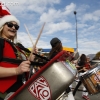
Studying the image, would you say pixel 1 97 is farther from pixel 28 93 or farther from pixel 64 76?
pixel 64 76

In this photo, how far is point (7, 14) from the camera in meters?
1.92

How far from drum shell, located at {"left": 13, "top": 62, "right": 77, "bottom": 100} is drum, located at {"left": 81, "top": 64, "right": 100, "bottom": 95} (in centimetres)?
179

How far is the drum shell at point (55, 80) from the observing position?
1.23 metres

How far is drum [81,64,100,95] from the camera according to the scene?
2.95m

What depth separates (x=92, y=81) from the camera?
301cm

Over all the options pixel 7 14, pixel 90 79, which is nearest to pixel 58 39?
pixel 90 79

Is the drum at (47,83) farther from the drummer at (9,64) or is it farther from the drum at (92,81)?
the drum at (92,81)

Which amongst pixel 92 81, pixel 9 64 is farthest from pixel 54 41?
pixel 9 64

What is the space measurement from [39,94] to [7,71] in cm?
33

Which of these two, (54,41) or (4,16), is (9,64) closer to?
(4,16)

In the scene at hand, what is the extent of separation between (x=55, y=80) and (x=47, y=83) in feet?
0.19

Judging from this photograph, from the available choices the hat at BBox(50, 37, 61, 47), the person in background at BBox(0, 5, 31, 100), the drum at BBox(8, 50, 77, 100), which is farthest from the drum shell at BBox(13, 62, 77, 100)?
the hat at BBox(50, 37, 61, 47)

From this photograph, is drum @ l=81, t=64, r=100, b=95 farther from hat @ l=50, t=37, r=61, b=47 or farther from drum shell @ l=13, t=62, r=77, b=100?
drum shell @ l=13, t=62, r=77, b=100

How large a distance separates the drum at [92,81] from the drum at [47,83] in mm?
1785
